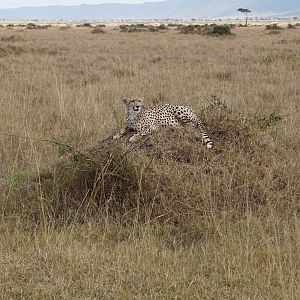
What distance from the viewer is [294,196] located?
4449mm

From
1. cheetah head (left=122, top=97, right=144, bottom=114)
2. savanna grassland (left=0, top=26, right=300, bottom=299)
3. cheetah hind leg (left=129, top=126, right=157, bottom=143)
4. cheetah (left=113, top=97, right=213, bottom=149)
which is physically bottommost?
savanna grassland (left=0, top=26, right=300, bottom=299)

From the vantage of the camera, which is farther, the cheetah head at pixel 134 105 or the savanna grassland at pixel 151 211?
the cheetah head at pixel 134 105

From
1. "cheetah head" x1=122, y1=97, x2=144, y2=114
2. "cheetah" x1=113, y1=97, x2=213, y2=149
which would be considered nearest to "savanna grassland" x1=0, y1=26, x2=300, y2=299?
"cheetah" x1=113, y1=97, x2=213, y2=149

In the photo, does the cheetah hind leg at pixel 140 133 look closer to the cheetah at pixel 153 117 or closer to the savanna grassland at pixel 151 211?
the cheetah at pixel 153 117

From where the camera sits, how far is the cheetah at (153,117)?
5703mm

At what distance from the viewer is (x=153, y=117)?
5801mm

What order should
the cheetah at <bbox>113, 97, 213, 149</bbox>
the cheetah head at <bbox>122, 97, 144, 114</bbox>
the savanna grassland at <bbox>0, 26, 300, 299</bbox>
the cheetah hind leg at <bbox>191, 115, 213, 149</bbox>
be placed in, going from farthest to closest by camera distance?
the cheetah head at <bbox>122, 97, 144, 114</bbox> < the cheetah at <bbox>113, 97, 213, 149</bbox> < the cheetah hind leg at <bbox>191, 115, 213, 149</bbox> < the savanna grassland at <bbox>0, 26, 300, 299</bbox>

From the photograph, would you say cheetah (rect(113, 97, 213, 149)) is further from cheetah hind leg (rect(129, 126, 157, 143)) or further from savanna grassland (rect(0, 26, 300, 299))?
savanna grassland (rect(0, 26, 300, 299))

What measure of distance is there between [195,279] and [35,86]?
24.9ft

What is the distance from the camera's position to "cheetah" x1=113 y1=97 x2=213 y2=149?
5703mm

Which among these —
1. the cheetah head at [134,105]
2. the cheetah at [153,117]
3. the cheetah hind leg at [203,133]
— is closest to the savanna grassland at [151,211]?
the cheetah hind leg at [203,133]

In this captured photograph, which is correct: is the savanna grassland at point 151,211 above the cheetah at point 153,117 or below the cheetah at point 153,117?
below

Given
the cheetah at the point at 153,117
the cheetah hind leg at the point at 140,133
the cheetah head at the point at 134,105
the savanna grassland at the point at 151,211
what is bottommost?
the savanna grassland at the point at 151,211

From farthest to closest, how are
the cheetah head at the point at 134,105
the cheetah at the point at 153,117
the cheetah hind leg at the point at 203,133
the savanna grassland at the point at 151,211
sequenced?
the cheetah head at the point at 134,105, the cheetah at the point at 153,117, the cheetah hind leg at the point at 203,133, the savanna grassland at the point at 151,211
